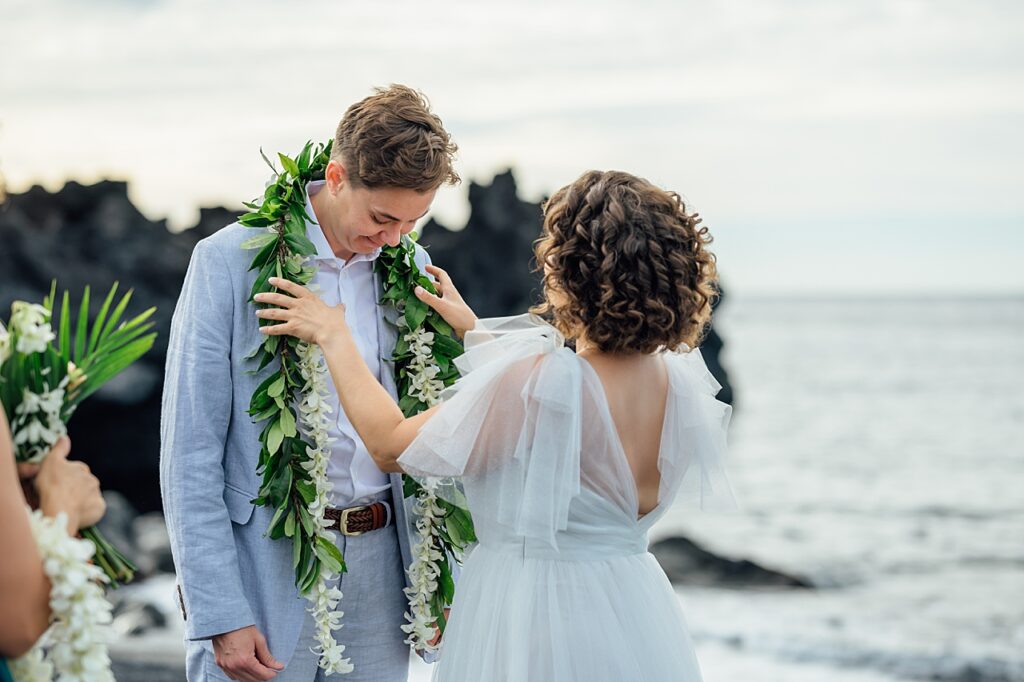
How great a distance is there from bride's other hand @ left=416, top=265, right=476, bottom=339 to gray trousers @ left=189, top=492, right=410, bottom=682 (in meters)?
0.57

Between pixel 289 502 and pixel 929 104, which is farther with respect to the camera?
pixel 929 104

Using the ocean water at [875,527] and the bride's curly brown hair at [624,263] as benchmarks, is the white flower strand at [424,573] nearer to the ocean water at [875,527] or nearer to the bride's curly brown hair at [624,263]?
the bride's curly brown hair at [624,263]

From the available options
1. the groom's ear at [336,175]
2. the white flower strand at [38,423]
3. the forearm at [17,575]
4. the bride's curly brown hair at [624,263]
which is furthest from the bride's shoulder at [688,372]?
the forearm at [17,575]

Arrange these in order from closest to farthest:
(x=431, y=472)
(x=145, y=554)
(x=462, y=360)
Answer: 1. (x=431, y=472)
2. (x=462, y=360)
3. (x=145, y=554)

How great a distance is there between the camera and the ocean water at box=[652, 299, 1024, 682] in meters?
11.1

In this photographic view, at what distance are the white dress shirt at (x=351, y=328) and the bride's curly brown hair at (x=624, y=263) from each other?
721 mm

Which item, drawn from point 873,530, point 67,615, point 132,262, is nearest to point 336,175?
point 67,615

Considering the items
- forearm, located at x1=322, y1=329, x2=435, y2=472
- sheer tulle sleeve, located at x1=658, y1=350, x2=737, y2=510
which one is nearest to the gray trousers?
forearm, located at x1=322, y1=329, x2=435, y2=472

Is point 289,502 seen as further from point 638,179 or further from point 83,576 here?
point 638,179

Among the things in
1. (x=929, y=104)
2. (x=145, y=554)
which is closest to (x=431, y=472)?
(x=145, y=554)

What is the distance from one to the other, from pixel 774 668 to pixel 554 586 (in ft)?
25.8

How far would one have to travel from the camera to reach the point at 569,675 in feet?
9.97

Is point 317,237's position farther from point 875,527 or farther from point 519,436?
point 875,527

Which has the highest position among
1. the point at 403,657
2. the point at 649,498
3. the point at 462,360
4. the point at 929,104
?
the point at 929,104
